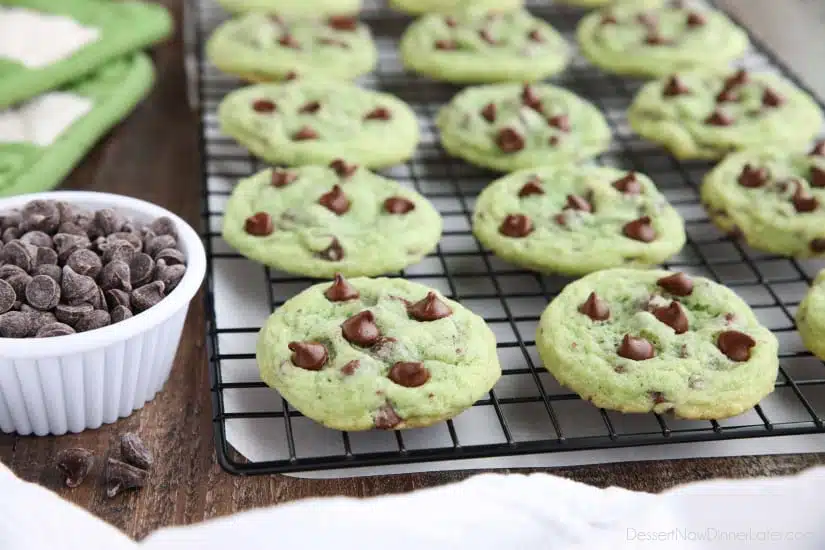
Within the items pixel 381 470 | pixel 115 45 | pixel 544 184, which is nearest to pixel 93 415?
pixel 381 470

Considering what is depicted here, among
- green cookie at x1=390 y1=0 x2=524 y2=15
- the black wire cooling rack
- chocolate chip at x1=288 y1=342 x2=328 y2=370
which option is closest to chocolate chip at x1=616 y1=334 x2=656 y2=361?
the black wire cooling rack

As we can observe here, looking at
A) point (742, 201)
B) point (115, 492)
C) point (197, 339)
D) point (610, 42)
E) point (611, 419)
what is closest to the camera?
point (115, 492)

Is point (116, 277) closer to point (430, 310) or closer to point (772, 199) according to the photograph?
point (430, 310)

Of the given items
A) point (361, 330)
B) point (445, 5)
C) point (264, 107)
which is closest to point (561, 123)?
point (264, 107)

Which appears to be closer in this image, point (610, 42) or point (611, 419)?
point (611, 419)

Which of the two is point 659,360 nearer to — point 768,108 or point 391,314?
point 391,314

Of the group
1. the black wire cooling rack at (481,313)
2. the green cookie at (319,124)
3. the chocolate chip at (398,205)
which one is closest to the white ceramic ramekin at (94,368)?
the black wire cooling rack at (481,313)
